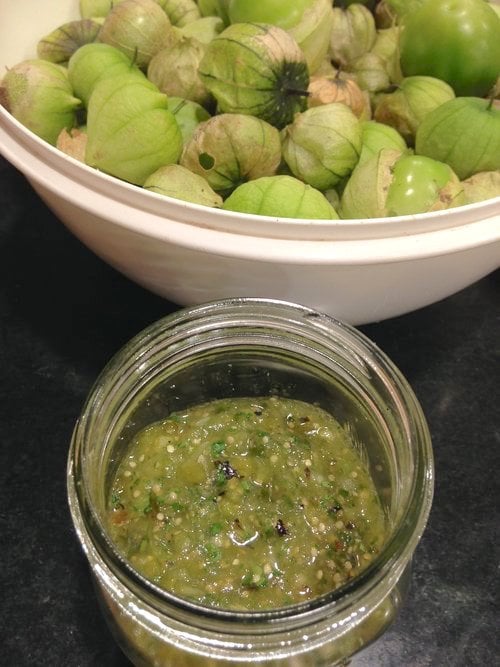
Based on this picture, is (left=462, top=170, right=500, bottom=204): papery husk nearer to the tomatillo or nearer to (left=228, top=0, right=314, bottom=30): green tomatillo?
the tomatillo

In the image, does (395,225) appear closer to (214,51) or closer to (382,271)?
(382,271)

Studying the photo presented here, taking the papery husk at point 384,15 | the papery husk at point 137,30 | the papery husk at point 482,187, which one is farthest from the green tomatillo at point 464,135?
the papery husk at point 137,30

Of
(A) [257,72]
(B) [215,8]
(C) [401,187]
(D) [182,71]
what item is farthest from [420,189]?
(B) [215,8]

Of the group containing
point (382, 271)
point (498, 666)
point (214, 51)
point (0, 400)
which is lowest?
point (498, 666)

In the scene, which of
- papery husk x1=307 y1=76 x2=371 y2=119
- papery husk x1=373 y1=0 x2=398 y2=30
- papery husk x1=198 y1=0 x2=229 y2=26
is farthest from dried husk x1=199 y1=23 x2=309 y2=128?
papery husk x1=373 y1=0 x2=398 y2=30

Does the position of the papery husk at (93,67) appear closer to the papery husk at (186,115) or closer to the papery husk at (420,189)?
the papery husk at (186,115)

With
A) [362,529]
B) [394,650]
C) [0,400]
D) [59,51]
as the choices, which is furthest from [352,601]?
[59,51]

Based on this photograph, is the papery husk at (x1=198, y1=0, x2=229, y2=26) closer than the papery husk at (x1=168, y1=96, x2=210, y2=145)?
No
